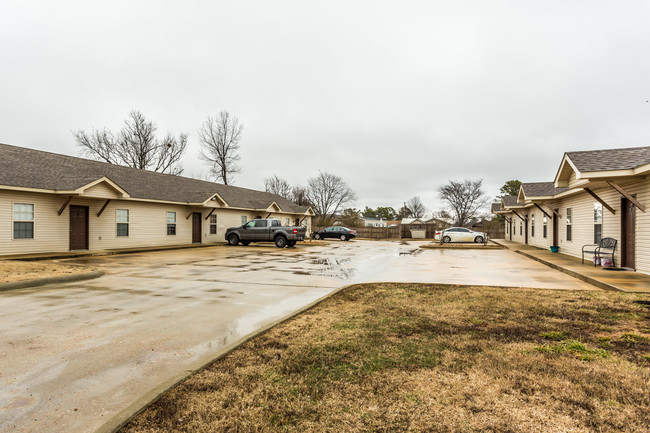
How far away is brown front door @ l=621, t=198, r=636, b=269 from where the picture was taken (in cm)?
1078

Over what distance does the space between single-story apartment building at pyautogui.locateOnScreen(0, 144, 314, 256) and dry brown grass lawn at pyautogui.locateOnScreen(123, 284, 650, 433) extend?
15353mm

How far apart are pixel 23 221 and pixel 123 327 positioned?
13.8 m

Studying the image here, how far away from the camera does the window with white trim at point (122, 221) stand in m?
18.9

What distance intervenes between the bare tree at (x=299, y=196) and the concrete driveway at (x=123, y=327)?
50.4 m

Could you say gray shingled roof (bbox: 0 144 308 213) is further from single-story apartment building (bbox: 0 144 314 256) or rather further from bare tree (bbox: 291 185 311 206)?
bare tree (bbox: 291 185 311 206)

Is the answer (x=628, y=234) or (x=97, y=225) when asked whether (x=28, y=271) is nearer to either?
(x=97, y=225)

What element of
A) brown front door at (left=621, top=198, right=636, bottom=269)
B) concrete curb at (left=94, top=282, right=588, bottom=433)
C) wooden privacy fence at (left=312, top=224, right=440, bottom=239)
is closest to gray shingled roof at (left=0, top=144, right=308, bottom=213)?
concrete curb at (left=94, top=282, right=588, bottom=433)

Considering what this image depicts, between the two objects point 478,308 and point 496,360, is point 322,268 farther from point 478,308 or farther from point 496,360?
point 496,360

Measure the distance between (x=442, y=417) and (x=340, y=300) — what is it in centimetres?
436

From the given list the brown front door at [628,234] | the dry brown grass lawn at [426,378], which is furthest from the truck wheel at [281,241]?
the dry brown grass lawn at [426,378]

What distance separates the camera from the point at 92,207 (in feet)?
57.8

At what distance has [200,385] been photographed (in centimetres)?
317

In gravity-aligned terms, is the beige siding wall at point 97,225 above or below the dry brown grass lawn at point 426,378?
above

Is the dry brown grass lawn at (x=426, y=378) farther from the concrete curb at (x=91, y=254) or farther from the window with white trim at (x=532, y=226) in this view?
the window with white trim at (x=532, y=226)
